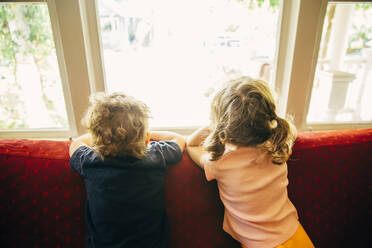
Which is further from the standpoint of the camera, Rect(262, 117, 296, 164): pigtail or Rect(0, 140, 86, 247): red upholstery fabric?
Rect(0, 140, 86, 247): red upholstery fabric

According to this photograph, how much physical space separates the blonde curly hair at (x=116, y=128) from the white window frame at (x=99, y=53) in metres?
0.62

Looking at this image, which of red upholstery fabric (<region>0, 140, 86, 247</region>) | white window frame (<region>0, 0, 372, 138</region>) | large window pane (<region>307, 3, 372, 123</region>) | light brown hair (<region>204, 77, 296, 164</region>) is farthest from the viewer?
large window pane (<region>307, 3, 372, 123</region>)

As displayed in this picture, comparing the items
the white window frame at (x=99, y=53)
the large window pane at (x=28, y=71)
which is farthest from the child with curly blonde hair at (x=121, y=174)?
the large window pane at (x=28, y=71)

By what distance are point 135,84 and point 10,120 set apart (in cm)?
90

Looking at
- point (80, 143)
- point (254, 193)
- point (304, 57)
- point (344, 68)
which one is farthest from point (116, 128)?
point (344, 68)

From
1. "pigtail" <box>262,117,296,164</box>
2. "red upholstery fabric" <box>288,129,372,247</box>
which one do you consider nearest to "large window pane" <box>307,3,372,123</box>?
"red upholstery fabric" <box>288,129,372,247</box>

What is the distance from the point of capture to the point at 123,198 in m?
0.77

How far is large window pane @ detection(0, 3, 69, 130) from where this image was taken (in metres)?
1.30

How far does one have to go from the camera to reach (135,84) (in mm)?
1524

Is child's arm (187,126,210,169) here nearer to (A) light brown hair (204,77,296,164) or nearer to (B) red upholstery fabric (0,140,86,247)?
(A) light brown hair (204,77,296,164)

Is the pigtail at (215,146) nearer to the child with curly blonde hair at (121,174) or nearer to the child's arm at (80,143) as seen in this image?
the child with curly blonde hair at (121,174)

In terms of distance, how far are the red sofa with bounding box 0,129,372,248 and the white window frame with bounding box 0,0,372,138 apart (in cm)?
43

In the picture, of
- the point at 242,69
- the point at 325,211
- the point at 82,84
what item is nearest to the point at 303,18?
the point at 242,69

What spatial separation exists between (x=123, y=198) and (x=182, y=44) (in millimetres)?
1013
